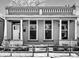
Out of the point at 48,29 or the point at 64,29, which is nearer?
the point at 48,29

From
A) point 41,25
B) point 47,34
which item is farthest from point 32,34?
point 47,34

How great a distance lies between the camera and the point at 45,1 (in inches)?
889

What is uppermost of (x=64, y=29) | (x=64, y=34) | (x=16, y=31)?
(x=64, y=29)

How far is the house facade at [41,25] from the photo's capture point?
10.3 metres

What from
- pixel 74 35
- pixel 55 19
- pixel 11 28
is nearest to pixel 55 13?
pixel 55 19

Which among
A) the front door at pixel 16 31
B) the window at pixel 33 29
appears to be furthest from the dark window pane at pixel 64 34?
the front door at pixel 16 31

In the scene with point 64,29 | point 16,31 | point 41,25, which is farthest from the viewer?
point 16,31

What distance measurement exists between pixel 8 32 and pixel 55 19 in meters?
5.52

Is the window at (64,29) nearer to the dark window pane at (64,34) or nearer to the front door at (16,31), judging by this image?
the dark window pane at (64,34)

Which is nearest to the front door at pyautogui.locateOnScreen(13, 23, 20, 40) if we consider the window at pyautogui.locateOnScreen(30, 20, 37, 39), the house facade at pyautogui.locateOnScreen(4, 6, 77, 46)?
the house facade at pyautogui.locateOnScreen(4, 6, 77, 46)

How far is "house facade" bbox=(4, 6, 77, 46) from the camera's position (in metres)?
10.3

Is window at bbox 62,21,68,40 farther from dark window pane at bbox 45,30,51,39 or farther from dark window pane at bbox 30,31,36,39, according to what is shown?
dark window pane at bbox 30,31,36,39

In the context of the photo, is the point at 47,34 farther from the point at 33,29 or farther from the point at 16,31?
the point at 16,31

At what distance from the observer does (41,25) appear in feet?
36.7
